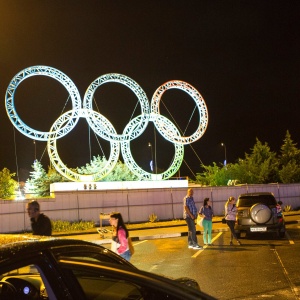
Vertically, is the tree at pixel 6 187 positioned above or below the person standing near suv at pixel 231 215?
above

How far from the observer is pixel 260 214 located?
1734 cm

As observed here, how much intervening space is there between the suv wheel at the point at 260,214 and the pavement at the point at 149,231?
4.29 metres

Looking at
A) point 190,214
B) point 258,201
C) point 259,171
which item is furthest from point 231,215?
point 259,171

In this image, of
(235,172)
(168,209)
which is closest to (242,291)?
(168,209)

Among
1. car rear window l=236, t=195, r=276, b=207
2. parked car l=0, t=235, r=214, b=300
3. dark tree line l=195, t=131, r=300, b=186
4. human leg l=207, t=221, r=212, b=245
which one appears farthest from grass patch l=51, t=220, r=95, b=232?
parked car l=0, t=235, r=214, b=300

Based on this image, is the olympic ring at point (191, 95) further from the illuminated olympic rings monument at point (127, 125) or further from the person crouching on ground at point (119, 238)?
the person crouching on ground at point (119, 238)

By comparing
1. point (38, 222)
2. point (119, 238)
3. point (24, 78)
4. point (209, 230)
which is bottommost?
point (209, 230)

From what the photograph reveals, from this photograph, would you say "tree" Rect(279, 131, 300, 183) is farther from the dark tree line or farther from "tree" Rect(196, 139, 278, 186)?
"tree" Rect(196, 139, 278, 186)

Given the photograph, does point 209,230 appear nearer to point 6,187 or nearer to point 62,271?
point 62,271

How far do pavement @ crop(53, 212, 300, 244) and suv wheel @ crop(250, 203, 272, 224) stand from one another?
169 inches

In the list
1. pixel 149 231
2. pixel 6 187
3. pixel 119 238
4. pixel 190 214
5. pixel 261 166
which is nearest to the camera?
pixel 119 238

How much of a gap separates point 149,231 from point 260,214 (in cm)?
666

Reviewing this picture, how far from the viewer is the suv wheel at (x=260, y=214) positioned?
56.7ft

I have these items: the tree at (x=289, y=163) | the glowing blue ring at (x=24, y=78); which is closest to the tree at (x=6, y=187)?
the glowing blue ring at (x=24, y=78)
